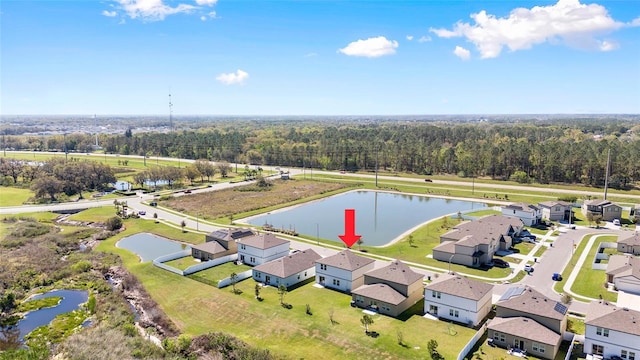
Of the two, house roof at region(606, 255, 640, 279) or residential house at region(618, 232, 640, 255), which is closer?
house roof at region(606, 255, 640, 279)

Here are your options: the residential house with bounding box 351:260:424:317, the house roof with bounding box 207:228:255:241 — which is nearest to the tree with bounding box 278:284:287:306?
the residential house with bounding box 351:260:424:317

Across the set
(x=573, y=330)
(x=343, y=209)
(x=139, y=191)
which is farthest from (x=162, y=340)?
(x=139, y=191)

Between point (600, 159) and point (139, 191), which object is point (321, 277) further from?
point (600, 159)

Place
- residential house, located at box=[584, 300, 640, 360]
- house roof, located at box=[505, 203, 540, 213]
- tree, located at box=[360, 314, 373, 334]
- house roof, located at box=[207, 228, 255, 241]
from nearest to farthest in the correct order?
residential house, located at box=[584, 300, 640, 360], tree, located at box=[360, 314, 373, 334], house roof, located at box=[207, 228, 255, 241], house roof, located at box=[505, 203, 540, 213]

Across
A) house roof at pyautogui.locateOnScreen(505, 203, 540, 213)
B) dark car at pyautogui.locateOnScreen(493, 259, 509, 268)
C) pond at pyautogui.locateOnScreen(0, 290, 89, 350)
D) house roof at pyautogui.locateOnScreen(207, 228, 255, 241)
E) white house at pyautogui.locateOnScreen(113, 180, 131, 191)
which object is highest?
house roof at pyautogui.locateOnScreen(505, 203, 540, 213)

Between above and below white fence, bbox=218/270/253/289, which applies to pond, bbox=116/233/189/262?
below

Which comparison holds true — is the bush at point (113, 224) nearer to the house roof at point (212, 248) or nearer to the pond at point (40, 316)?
the house roof at point (212, 248)

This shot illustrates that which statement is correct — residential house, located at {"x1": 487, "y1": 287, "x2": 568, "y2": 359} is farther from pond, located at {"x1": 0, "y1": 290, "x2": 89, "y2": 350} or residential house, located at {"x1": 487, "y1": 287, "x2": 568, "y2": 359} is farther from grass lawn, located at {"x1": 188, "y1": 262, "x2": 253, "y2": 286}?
pond, located at {"x1": 0, "y1": 290, "x2": 89, "y2": 350}
